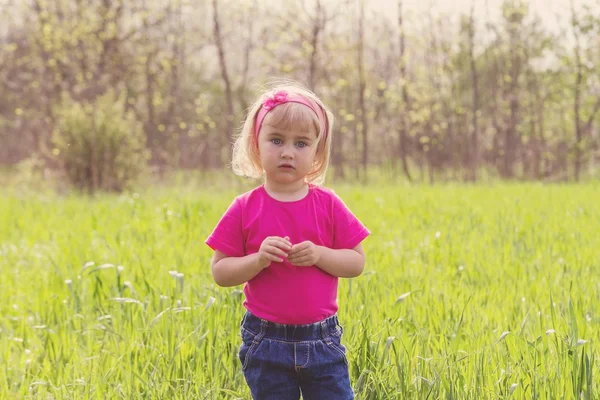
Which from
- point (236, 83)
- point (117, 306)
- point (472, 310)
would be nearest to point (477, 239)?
point (472, 310)

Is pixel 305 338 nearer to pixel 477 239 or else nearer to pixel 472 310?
pixel 472 310

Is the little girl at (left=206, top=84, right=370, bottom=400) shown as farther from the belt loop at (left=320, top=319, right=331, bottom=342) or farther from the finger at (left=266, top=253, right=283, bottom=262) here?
the finger at (left=266, top=253, right=283, bottom=262)

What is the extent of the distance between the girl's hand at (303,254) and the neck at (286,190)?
0.24 m

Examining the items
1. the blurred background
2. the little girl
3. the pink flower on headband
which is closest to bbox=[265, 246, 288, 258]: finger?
the little girl

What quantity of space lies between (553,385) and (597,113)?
25822mm

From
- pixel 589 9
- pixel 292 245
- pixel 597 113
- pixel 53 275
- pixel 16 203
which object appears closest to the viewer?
pixel 292 245

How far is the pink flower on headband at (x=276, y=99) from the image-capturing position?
1927 mm

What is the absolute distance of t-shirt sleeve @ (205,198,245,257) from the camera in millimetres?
1956

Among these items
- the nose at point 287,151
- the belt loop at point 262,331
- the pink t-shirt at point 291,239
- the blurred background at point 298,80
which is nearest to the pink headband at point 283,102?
the nose at point 287,151

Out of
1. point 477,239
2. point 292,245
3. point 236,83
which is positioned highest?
point 236,83

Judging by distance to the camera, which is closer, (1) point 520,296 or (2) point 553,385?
(2) point 553,385

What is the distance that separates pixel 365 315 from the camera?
3.00 m

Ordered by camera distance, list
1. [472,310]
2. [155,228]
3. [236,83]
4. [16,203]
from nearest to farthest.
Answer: [472,310]
[155,228]
[16,203]
[236,83]

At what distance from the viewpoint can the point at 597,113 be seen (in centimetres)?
2472
